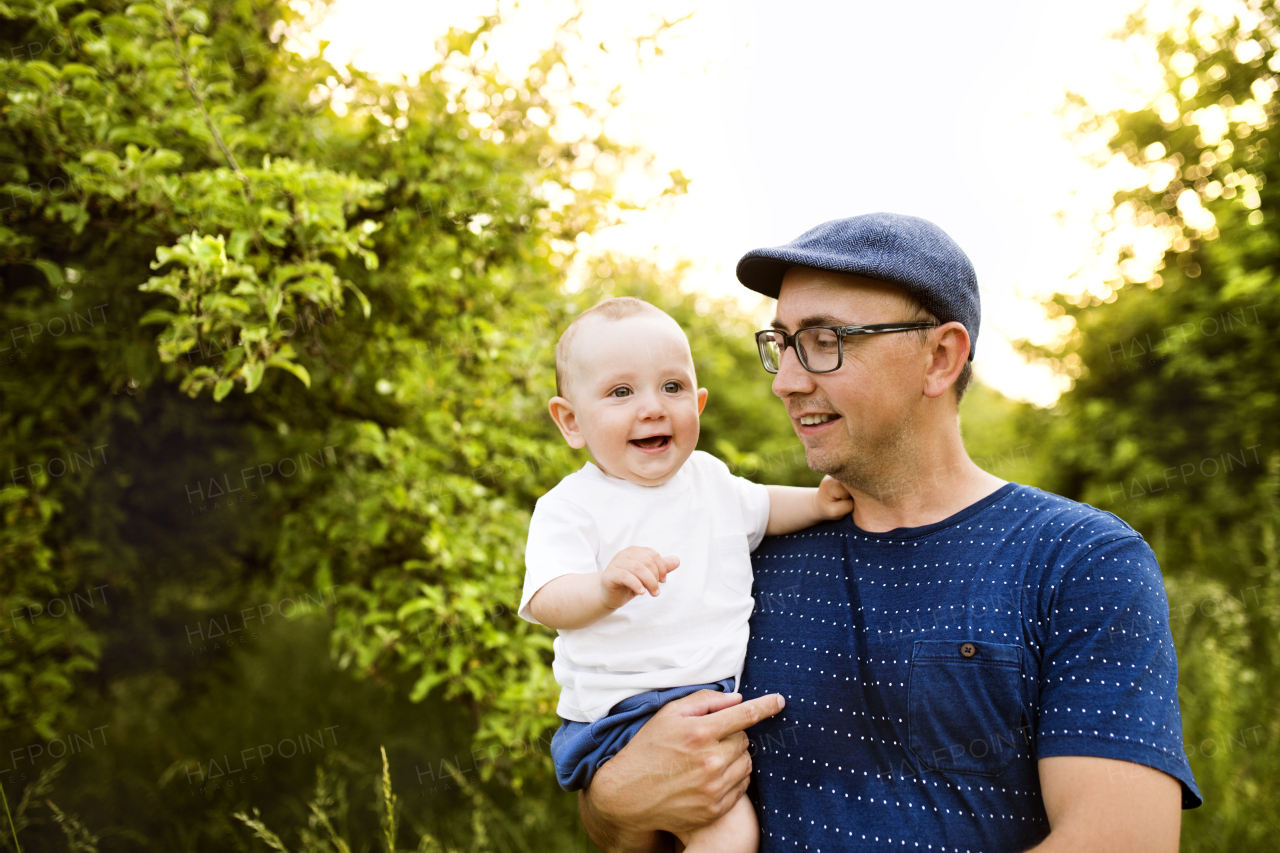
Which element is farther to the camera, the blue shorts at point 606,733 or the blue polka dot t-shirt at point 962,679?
the blue shorts at point 606,733

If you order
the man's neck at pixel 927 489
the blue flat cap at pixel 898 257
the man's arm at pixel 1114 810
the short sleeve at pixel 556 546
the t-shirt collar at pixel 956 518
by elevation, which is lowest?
the man's arm at pixel 1114 810

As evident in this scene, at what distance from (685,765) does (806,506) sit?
2.39 ft

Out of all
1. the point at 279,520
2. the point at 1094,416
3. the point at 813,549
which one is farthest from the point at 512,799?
the point at 1094,416

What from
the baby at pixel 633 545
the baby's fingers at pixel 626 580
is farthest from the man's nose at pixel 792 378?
the baby's fingers at pixel 626 580

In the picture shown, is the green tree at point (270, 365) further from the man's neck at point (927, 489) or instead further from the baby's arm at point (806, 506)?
the man's neck at point (927, 489)

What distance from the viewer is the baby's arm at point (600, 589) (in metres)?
1.52

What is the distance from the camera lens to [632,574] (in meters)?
1.51

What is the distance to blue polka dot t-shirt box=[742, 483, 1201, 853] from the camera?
4.73ft

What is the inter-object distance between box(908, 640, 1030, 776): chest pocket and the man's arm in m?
0.14

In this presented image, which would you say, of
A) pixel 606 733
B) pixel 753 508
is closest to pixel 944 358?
pixel 753 508

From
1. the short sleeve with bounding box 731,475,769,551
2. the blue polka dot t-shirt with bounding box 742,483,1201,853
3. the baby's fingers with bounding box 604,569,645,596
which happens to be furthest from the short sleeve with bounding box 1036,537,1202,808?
the baby's fingers with bounding box 604,569,645,596

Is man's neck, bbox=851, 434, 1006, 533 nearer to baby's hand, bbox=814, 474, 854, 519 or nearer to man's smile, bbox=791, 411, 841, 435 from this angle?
baby's hand, bbox=814, 474, 854, 519

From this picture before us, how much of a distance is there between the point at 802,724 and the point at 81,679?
354cm

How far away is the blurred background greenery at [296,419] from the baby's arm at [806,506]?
1.07m
